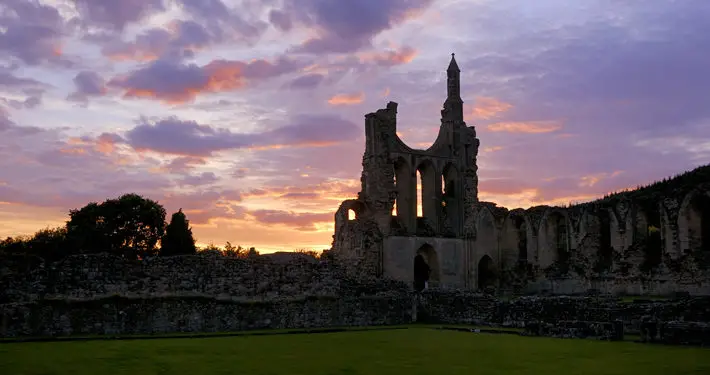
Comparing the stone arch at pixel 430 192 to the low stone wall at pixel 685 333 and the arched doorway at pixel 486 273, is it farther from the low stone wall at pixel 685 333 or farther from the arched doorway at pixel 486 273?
the low stone wall at pixel 685 333

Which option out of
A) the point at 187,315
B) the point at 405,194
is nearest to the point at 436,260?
the point at 405,194

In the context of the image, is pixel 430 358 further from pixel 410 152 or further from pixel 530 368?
pixel 410 152

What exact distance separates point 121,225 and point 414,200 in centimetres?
2072

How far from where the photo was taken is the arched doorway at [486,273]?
3915 cm

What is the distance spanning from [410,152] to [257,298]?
2057 cm

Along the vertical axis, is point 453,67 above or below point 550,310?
above

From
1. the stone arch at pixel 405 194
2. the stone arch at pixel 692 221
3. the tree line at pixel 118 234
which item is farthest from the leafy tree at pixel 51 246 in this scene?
the stone arch at pixel 692 221

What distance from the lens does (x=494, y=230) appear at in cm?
3934

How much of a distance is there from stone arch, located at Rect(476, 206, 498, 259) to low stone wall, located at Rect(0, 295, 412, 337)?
16086mm

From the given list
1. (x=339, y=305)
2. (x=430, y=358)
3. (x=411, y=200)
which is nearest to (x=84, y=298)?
(x=339, y=305)

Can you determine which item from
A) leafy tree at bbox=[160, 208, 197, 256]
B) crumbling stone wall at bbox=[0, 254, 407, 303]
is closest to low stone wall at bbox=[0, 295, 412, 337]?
crumbling stone wall at bbox=[0, 254, 407, 303]

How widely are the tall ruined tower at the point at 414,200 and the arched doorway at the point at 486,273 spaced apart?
1.80 metres

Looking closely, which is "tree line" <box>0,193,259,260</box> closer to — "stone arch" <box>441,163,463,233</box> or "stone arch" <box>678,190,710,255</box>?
"stone arch" <box>441,163,463,233</box>

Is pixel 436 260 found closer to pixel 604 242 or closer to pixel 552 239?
pixel 552 239
